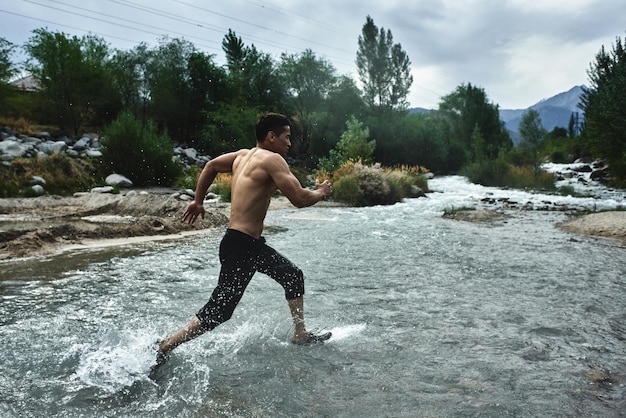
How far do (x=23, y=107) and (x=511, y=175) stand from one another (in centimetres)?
3048

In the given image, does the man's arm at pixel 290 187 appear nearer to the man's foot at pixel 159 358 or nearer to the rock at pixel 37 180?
the man's foot at pixel 159 358

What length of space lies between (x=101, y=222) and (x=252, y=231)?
7.18m

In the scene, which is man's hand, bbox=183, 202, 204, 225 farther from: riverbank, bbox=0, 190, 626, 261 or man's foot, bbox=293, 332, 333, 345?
riverbank, bbox=0, 190, 626, 261

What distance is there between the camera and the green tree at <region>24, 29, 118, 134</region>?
26.4m

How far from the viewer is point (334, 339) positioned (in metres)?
3.67

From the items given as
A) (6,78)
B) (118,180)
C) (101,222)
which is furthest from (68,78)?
(101,222)

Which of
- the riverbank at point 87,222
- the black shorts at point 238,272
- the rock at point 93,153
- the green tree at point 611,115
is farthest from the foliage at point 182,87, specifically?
the black shorts at point 238,272

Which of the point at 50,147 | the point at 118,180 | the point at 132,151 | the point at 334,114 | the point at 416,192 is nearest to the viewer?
the point at 118,180

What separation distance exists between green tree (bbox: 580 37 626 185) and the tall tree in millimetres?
18834

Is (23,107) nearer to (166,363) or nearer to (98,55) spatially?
(98,55)

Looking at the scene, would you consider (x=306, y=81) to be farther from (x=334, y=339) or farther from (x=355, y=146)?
(x=334, y=339)

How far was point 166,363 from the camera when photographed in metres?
3.19

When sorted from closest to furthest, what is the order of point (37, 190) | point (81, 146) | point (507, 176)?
1. point (37, 190)
2. point (81, 146)
3. point (507, 176)

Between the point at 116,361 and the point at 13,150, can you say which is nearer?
the point at 116,361
